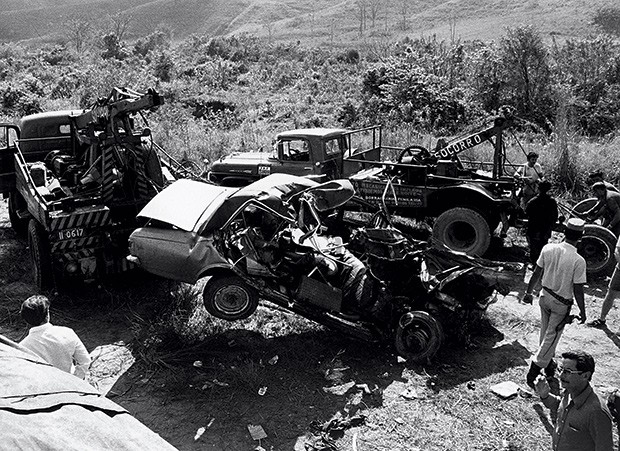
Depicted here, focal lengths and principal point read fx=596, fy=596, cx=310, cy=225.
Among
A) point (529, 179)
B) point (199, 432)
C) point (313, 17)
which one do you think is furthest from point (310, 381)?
point (313, 17)

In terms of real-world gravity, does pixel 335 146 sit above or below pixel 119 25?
below

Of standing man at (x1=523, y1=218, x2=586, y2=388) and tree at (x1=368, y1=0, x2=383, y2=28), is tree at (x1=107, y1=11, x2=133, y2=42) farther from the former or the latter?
standing man at (x1=523, y1=218, x2=586, y2=388)

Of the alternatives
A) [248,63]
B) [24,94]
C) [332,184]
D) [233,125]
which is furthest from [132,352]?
[248,63]

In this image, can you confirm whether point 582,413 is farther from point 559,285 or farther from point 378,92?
point 378,92

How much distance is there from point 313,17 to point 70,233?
7860 cm

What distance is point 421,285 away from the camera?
21.1ft

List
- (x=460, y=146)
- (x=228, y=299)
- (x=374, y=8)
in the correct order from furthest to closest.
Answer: (x=374, y=8), (x=460, y=146), (x=228, y=299)

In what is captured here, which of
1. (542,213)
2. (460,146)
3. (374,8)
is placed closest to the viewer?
(542,213)

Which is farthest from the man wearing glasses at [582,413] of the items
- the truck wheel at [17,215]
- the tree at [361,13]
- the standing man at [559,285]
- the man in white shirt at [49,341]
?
the tree at [361,13]

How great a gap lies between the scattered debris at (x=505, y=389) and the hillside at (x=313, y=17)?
49.3m

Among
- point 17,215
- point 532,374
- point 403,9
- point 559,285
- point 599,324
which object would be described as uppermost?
point 403,9

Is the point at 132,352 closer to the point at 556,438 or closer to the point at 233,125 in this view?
the point at 556,438

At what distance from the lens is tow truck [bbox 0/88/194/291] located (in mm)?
7707

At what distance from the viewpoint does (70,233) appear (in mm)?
7633
